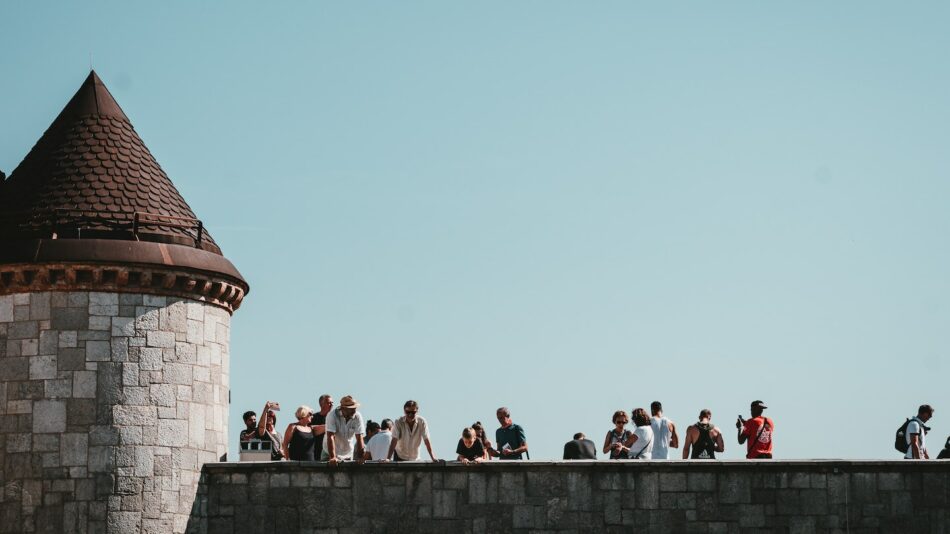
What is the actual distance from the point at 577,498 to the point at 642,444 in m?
1.23

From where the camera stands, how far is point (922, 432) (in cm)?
2614

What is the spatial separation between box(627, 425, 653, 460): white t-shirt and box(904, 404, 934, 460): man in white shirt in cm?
390

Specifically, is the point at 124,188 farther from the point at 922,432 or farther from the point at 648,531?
the point at 922,432

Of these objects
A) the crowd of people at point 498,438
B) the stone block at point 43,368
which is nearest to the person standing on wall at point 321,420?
the crowd of people at point 498,438

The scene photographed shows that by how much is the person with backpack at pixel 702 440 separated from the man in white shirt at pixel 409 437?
3.76 meters

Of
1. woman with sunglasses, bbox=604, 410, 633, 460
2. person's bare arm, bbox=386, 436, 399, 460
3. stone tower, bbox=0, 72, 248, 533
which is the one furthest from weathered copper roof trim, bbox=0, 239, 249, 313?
woman with sunglasses, bbox=604, 410, 633, 460

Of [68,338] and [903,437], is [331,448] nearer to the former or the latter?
[68,338]

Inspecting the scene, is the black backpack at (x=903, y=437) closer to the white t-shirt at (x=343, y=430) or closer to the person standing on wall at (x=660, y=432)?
the person standing on wall at (x=660, y=432)

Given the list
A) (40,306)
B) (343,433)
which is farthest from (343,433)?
(40,306)

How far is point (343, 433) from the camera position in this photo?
25.6m

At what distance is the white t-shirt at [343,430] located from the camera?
25547 mm

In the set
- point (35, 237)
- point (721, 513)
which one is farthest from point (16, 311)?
point (721, 513)

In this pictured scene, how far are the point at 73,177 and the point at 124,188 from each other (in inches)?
29.8

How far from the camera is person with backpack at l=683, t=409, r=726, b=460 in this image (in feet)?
84.6
